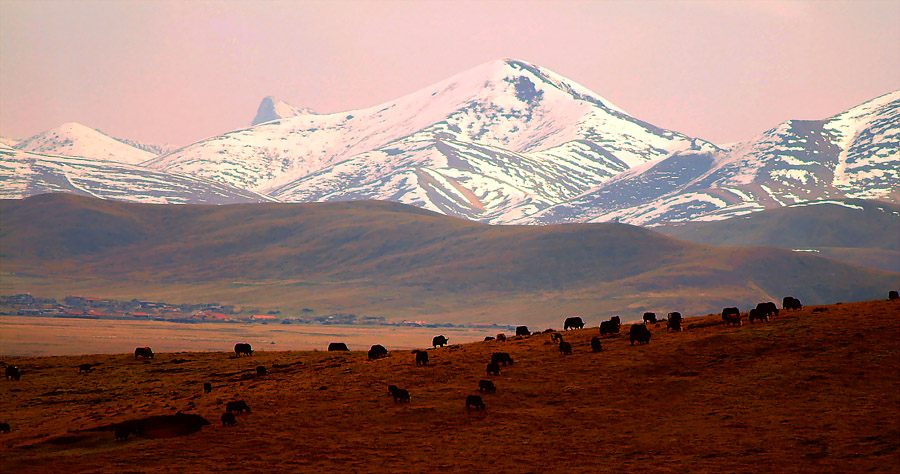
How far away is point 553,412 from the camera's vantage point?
54.0 m

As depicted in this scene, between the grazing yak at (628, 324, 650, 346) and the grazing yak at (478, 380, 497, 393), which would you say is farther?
the grazing yak at (628, 324, 650, 346)

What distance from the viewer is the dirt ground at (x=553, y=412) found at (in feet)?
151

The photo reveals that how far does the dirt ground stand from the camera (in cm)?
4600

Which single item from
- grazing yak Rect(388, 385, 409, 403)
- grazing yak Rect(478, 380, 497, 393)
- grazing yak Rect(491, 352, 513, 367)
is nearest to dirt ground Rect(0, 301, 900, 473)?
grazing yak Rect(478, 380, 497, 393)

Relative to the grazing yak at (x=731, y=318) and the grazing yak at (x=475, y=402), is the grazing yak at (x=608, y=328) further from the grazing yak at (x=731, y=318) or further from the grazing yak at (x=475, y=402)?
the grazing yak at (x=475, y=402)

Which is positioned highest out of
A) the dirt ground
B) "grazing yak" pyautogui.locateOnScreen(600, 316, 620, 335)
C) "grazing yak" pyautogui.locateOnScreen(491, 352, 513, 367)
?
"grazing yak" pyautogui.locateOnScreen(600, 316, 620, 335)

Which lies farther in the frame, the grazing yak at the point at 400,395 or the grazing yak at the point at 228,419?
the grazing yak at the point at 400,395

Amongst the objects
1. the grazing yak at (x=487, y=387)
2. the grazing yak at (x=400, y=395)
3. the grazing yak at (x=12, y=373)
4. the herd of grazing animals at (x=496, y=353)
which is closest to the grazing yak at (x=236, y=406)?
the herd of grazing animals at (x=496, y=353)

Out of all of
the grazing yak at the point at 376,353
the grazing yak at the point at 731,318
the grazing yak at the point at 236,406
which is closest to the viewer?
the grazing yak at the point at 236,406

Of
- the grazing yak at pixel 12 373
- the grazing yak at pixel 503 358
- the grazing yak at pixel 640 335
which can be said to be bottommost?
the grazing yak at pixel 503 358

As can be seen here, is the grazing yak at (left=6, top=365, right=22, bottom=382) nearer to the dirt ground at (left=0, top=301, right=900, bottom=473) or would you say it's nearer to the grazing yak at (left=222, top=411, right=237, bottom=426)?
the dirt ground at (left=0, top=301, right=900, bottom=473)

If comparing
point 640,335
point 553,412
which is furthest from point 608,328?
point 553,412

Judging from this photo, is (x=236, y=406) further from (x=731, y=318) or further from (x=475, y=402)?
(x=731, y=318)

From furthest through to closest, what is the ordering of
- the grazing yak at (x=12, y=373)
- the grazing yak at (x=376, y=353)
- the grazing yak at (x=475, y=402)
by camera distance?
1. the grazing yak at (x=12, y=373)
2. the grazing yak at (x=376, y=353)
3. the grazing yak at (x=475, y=402)
